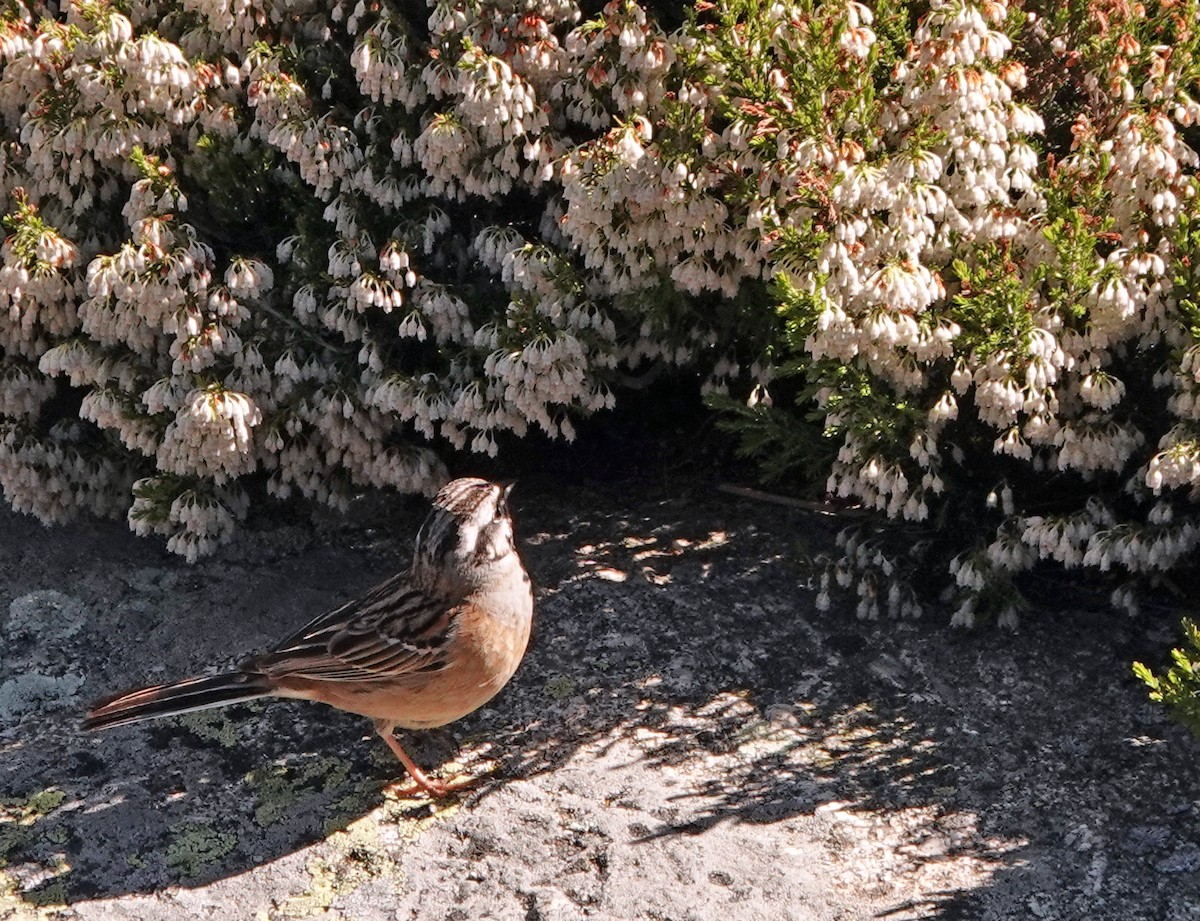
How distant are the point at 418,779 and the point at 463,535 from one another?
0.84m

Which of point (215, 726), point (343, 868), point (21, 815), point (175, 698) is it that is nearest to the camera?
point (343, 868)

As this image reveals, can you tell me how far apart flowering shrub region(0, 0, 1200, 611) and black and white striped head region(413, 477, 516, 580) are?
1.67 feet

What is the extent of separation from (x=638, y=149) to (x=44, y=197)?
2.69 m

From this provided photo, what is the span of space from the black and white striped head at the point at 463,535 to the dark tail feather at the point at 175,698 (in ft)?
2.32

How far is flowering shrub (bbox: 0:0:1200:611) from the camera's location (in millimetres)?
4605

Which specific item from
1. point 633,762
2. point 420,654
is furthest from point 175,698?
point 633,762

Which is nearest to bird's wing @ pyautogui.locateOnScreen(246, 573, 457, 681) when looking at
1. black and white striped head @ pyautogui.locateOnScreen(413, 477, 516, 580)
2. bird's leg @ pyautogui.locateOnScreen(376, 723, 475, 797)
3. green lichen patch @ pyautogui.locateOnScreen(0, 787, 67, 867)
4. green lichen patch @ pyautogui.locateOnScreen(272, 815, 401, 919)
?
black and white striped head @ pyautogui.locateOnScreen(413, 477, 516, 580)

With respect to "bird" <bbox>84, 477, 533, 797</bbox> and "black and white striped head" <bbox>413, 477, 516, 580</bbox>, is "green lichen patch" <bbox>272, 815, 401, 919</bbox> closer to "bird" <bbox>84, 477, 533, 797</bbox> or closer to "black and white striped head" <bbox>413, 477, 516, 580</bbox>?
"bird" <bbox>84, 477, 533, 797</bbox>

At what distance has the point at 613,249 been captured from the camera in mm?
5152

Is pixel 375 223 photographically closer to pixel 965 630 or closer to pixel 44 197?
pixel 44 197

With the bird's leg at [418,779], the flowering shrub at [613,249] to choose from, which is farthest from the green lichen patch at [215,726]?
the flowering shrub at [613,249]

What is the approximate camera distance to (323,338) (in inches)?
227

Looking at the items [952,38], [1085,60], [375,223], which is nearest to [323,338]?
[375,223]

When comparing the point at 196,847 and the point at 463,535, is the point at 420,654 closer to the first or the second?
the point at 463,535
